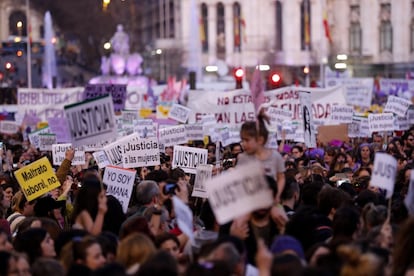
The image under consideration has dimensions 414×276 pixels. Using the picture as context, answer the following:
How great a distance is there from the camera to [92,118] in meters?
15.1

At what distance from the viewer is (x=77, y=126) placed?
15.2m

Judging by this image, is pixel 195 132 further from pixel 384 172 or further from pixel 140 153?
pixel 384 172

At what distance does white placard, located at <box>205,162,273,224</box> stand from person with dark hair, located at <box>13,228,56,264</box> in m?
2.07

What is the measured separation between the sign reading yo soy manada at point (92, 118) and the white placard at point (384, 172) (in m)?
3.37

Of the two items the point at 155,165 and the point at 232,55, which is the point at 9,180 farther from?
the point at 232,55

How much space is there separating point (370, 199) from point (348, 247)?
364cm

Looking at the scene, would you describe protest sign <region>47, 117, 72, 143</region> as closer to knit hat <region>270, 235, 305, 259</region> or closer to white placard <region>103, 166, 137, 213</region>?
white placard <region>103, 166, 137, 213</region>

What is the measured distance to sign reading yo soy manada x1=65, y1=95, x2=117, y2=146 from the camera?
15102 mm

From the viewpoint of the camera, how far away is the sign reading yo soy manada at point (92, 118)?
1510 cm

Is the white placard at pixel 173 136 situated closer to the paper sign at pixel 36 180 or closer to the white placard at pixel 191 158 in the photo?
the white placard at pixel 191 158

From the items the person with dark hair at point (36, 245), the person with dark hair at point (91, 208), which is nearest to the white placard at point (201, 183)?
the person with dark hair at point (91, 208)

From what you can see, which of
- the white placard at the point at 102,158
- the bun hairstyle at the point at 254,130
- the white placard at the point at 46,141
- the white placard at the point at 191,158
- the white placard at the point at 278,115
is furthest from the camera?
the white placard at the point at 46,141

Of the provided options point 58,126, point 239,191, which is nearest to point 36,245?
point 239,191

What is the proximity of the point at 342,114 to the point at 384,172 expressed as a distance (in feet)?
53.5
